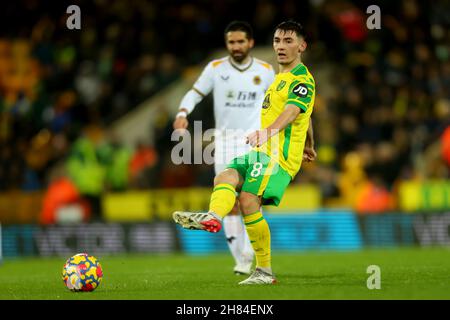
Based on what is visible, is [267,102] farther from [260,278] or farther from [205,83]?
[205,83]

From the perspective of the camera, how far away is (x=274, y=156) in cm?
873

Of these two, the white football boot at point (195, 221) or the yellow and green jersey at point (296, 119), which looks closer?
the white football boot at point (195, 221)

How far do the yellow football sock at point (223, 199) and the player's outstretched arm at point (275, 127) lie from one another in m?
0.50

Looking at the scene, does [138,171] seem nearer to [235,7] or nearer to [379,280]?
[235,7]

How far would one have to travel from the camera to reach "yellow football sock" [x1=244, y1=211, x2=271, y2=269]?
864 centimetres

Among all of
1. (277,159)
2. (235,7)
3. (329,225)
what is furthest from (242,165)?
(235,7)

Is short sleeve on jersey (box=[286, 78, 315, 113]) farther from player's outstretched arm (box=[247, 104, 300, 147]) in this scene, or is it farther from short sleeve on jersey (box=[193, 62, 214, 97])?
short sleeve on jersey (box=[193, 62, 214, 97])

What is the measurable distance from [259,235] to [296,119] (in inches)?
43.9

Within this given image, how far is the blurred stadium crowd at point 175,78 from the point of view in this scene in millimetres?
18281

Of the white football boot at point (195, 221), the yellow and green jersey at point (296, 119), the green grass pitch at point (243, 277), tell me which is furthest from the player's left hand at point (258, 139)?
the green grass pitch at point (243, 277)

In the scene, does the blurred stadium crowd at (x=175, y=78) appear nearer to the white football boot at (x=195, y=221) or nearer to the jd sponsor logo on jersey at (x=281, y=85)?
the jd sponsor logo on jersey at (x=281, y=85)

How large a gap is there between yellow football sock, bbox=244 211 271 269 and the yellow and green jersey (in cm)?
53
